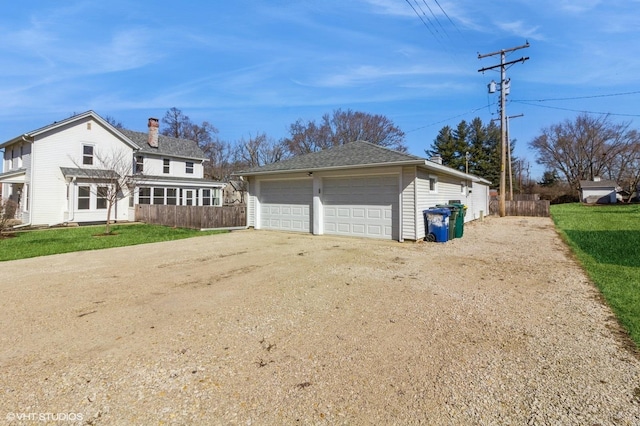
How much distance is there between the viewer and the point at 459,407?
222 cm

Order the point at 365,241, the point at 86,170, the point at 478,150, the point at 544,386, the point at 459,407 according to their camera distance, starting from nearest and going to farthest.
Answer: the point at 459,407, the point at 544,386, the point at 365,241, the point at 86,170, the point at 478,150

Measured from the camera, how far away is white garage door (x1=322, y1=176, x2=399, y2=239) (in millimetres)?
10695

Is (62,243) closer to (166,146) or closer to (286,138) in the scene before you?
(166,146)

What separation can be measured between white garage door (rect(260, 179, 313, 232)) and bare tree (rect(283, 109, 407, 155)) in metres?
23.7

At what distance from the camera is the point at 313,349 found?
10.1ft

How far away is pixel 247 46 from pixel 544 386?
12.8m

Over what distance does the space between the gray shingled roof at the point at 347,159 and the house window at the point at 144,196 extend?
1005cm

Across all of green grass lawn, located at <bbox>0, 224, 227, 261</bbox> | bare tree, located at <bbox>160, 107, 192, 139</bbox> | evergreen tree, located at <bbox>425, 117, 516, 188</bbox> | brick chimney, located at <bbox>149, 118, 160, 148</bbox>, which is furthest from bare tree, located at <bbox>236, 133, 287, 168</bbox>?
green grass lawn, located at <bbox>0, 224, 227, 261</bbox>

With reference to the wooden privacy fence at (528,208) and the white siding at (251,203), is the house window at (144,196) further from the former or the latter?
the wooden privacy fence at (528,208)

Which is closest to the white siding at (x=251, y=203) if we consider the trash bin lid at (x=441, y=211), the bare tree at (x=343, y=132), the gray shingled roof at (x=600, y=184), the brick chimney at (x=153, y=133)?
the trash bin lid at (x=441, y=211)

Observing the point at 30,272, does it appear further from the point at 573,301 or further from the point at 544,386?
the point at 573,301

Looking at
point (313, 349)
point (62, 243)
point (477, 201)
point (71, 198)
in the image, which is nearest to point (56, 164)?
point (71, 198)

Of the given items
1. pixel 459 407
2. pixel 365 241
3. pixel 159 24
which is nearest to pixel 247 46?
pixel 159 24

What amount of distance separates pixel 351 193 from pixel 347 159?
1.34 metres
